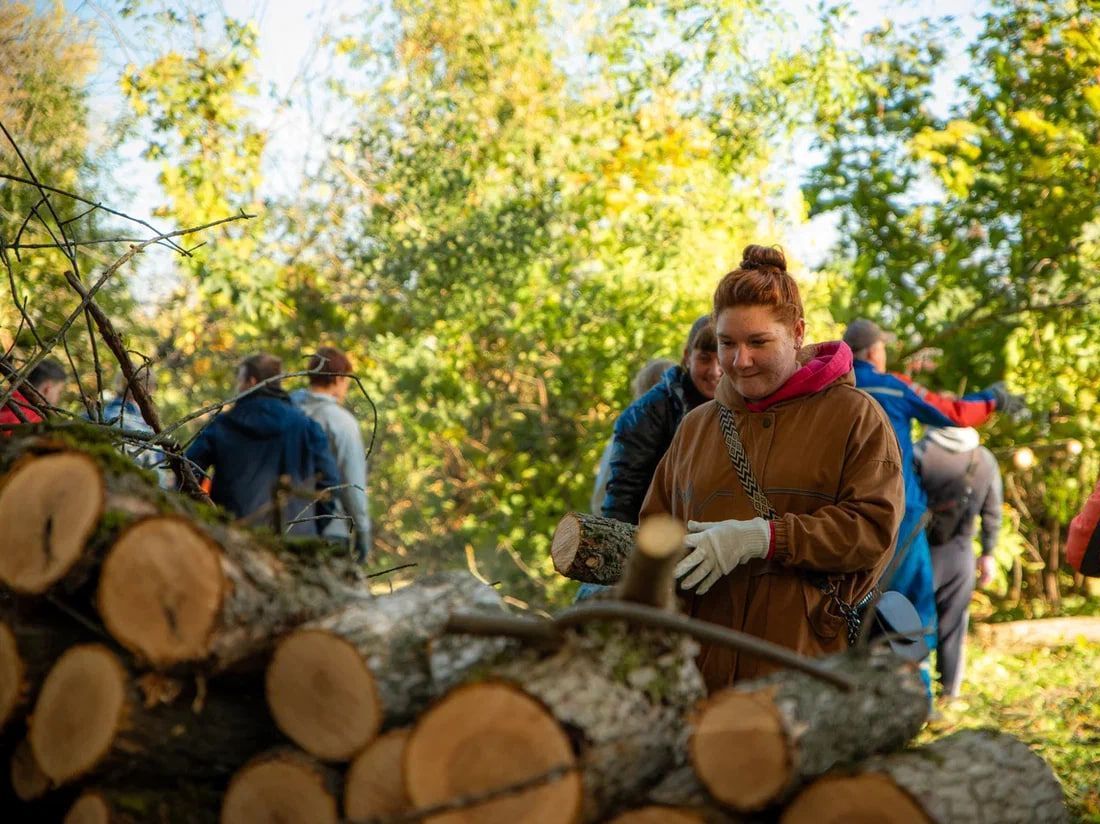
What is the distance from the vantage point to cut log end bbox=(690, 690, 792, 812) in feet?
5.43

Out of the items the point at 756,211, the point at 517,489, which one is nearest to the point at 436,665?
the point at 517,489

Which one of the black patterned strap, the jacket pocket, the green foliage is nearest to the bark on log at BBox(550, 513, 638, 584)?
the black patterned strap

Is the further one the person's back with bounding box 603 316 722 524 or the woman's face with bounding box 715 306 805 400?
the person's back with bounding box 603 316 722 524

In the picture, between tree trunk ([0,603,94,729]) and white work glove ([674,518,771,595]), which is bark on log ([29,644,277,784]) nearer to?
tree trunk ([0,603,94,729])

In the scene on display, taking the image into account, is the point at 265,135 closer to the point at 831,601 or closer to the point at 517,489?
the point at 517,489

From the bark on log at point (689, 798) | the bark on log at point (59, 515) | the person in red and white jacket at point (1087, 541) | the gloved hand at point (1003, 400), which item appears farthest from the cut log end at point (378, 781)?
the gloved hand at point (1003, 400)

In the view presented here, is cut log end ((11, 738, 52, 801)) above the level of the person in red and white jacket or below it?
below

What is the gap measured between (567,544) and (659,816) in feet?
3.91

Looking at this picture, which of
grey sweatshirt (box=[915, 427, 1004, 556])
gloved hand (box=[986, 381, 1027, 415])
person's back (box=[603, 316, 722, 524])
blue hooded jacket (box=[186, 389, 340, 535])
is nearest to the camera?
person's back (box=[603, 316, 722, 524])

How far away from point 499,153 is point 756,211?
1.94 metres

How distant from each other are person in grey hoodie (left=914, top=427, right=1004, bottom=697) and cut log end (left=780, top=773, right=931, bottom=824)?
432 centimetres

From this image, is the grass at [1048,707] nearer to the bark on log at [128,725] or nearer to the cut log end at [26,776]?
the bark on log at [128,725]

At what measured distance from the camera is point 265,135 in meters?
7.91

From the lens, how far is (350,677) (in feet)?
5.99
